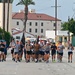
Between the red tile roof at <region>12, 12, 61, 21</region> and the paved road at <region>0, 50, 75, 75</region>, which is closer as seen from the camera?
the paved road at <region>0, 50, 75, 75</region>

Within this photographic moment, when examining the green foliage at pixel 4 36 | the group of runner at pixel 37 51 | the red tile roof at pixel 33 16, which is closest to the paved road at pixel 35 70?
the group of runner at pixel 37 51

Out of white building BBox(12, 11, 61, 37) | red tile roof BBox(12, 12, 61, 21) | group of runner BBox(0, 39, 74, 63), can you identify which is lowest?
group of runner BBox(0, 39, 74, 63)

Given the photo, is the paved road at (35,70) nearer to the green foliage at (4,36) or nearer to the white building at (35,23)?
the green foliage at (4,36)

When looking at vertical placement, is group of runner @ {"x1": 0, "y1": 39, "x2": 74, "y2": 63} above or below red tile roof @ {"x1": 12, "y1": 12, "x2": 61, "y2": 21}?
below

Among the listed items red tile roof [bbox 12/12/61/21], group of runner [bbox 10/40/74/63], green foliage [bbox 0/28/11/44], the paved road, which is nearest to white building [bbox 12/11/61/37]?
red tile roof [bbox 12/12/61/21]

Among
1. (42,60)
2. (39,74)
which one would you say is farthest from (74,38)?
(39,74)

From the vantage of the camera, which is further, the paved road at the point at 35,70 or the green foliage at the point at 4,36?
Answer: the green foliage at the point at 4,36

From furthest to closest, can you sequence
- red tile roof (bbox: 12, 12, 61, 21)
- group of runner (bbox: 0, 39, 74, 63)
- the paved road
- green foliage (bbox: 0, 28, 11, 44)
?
red tile roof (bbox: 12, 12, 61, 21), green foliage (bbox: 0, 28, 11, 44), group of runner (bbox: 0, 39, 74, 63), the paved road

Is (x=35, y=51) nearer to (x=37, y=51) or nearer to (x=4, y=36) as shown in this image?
(x=37, y=51)

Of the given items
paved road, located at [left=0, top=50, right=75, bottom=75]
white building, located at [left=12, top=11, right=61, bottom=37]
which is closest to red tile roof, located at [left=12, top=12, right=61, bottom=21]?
white building, located at [left=12, top=11, right=61, bottom=37]

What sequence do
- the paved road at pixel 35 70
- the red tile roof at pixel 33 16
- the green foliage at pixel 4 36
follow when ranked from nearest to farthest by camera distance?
the paved road at pixel 35 70 < the green foliage at pixel 4 36 < the red tile roof at pixel 33 16

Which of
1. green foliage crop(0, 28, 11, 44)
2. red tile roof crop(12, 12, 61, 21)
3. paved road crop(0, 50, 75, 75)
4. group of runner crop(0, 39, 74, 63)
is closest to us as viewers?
paved road crop(0, 50, 75, 75)

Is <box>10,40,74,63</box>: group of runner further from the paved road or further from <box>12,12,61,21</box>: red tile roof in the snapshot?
<box>12,12,61,21</box>: red tile roof

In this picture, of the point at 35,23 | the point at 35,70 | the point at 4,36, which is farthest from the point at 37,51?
the point at 35,23
